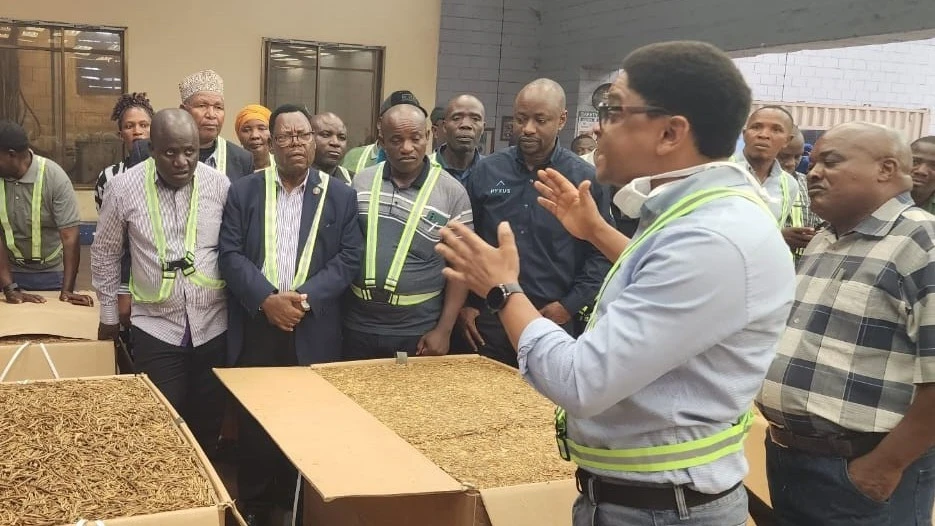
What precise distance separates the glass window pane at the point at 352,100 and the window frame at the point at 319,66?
31mm

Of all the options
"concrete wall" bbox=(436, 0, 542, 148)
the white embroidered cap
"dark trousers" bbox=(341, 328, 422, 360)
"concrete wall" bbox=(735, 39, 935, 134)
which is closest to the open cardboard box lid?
"dark trousers" bbox=(341, 328, 422, 360)

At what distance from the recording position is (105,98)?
25.2 feet

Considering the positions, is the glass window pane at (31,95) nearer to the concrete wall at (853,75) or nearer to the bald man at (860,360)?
the concrete wall at (853,75)

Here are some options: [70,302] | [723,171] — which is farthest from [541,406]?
[70,302]

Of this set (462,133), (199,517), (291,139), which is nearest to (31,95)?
(462,133)

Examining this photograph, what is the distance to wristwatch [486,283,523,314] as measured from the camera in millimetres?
1279

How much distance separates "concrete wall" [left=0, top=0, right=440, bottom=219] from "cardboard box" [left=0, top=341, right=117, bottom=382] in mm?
5380

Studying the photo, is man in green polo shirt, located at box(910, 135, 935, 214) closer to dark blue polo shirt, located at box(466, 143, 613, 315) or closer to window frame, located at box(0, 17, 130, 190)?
dark blue polo shirt, located at box(466, 143, 613, 315)

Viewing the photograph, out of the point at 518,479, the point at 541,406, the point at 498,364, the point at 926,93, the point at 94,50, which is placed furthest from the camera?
the point at 926,93

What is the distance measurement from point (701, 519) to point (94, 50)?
25.7 ft

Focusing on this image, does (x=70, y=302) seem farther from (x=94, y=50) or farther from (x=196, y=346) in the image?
(x=94, y=50)

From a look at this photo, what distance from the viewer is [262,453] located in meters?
2.78

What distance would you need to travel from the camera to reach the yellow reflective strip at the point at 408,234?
2898mm

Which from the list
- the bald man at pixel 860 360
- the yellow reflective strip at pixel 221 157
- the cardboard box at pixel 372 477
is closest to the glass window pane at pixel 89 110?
the yellow reflective strip at pixel 221 157
